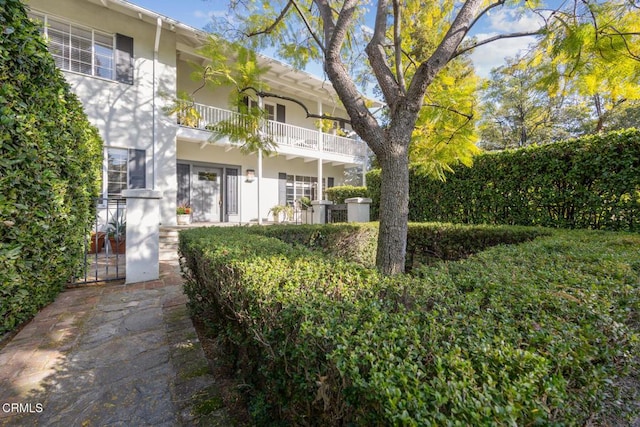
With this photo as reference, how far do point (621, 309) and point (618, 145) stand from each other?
490 centimetres

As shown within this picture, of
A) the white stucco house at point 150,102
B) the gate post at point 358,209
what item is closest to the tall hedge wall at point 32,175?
the white stucco house at point 150,102

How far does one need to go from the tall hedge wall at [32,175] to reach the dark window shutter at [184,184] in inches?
254

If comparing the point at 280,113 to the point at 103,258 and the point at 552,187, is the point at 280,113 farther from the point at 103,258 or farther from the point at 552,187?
the point at 552,187

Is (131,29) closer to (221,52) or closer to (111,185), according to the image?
(111,185)

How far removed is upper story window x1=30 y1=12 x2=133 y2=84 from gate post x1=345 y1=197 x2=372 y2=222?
7.20 m

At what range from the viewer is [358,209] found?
296 inches

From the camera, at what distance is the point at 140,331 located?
109 inches

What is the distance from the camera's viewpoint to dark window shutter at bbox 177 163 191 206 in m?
10.0

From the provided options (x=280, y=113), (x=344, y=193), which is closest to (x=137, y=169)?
(x=280, y=113)

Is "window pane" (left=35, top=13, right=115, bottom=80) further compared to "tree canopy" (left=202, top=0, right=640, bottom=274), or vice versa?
"window pane" (left=35, top=13, right=115, bottom=80)

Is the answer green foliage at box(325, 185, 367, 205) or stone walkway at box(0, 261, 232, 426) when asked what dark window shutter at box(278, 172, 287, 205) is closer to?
green foliage at box(325, 185, 367, 205)

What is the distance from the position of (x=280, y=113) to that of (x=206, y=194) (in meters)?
Answer: 4.79

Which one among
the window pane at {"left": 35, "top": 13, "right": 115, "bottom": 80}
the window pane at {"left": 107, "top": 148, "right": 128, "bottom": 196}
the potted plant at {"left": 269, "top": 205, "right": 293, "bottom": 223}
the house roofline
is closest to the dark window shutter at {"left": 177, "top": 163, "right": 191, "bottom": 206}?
the window pane at {"left": 107, "top": 148, "right": 128, "bottom": 196}

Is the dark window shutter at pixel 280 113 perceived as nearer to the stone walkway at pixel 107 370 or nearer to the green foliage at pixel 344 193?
the green foliage at pixel 344 193
